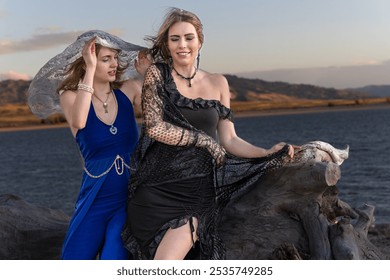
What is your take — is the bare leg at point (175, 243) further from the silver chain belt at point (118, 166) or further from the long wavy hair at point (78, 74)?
the long wavy hair at point (78, 74)

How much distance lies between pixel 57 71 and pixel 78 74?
0.32 m

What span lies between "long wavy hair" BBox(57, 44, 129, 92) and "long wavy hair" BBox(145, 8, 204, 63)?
283mm

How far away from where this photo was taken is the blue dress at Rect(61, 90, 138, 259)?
4.45 meters

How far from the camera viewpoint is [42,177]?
61.7m

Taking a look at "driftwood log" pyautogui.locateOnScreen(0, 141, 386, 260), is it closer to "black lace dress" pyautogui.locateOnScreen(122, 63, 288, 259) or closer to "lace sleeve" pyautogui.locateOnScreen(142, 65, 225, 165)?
"black lace dress" pyautogui.locateOnScreen(122, 63, 288, 259)

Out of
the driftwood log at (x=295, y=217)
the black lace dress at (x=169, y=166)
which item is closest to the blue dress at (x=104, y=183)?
the black lace dress at (x=169, y=166)

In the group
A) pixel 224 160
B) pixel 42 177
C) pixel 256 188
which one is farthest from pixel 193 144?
pixel 42 177

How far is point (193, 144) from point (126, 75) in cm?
89

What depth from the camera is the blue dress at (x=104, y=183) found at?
4.45 m

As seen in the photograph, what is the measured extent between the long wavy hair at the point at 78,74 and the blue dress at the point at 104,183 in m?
0.12

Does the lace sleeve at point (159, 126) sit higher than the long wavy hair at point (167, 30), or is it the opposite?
the long wavy hair at point (167, 30)

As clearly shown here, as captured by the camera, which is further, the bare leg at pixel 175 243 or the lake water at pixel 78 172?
the lake water at pixel 78 172

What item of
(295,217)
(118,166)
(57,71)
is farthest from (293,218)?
(57,71)
